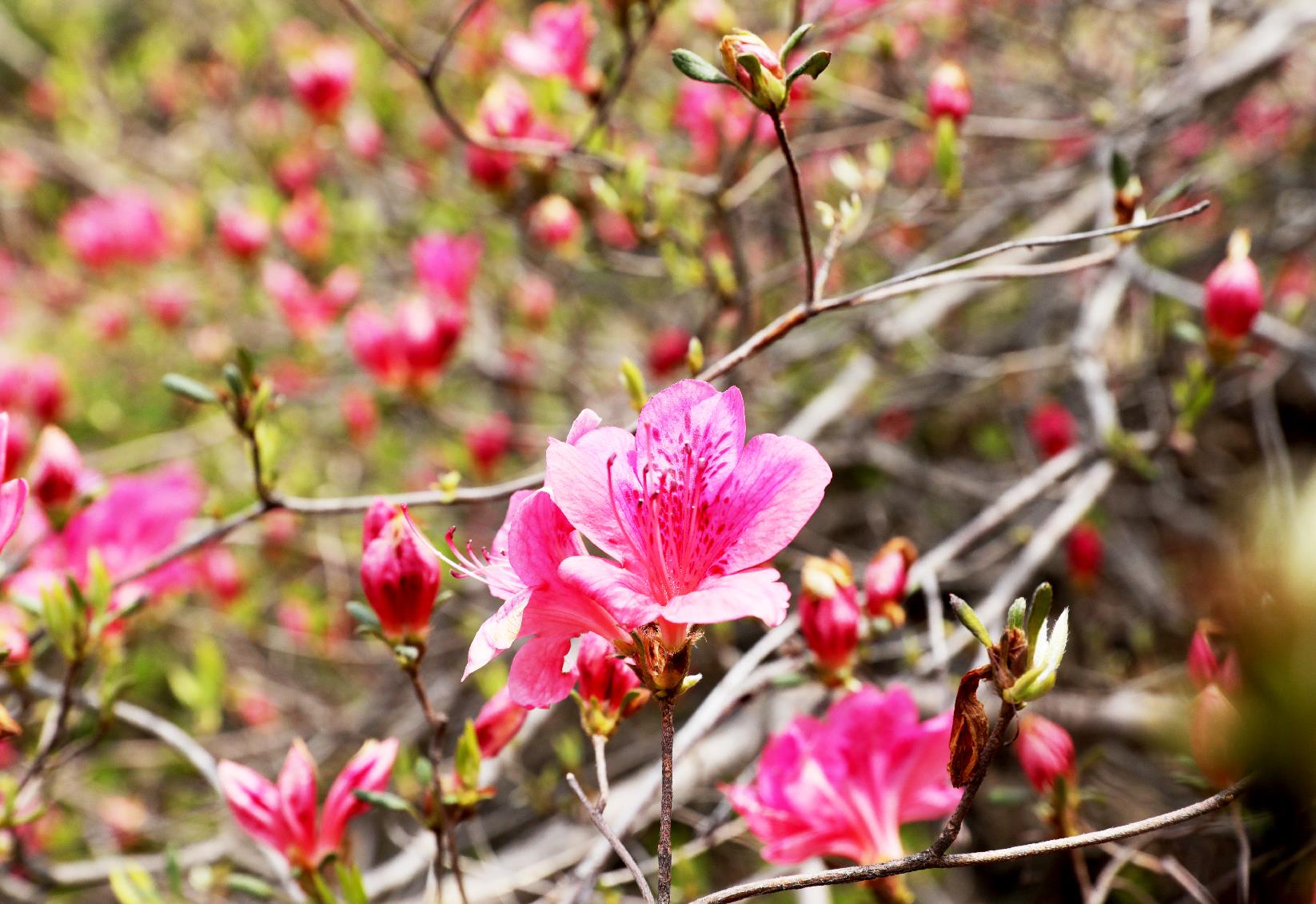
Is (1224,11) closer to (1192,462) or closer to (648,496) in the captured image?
(1192,462)

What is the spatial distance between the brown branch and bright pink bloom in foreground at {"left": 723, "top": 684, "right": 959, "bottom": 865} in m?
0.32

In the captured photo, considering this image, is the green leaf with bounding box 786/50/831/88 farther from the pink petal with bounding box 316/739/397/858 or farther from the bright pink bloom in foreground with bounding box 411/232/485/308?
the bright pink bloom in foreground with bounding box 411/232/485/308

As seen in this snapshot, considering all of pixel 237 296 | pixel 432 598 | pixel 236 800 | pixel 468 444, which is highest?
pixel 432 598

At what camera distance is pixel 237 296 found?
395cm

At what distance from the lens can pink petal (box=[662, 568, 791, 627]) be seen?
0.73 metres

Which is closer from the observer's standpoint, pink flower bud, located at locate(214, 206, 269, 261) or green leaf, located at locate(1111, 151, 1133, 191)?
green leaf, located at locate(1111, 151, 1133, 191)

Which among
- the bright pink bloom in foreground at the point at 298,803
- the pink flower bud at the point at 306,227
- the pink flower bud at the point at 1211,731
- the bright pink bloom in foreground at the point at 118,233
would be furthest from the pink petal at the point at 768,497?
the bright pink bloom in foreground at the point at 118,233

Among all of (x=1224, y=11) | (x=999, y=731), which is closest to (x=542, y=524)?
(x=999, y=731)

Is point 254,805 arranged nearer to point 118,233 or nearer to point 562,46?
point 562,46

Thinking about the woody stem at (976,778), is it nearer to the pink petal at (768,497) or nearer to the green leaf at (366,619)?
the pink petal at (768,497)

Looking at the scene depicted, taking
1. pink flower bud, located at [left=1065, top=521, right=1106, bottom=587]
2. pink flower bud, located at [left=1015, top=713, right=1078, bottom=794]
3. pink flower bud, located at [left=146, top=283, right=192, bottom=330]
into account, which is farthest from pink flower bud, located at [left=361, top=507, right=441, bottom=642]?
pink flower bud, located at [left=146, top=283, right=192, bottom=330]

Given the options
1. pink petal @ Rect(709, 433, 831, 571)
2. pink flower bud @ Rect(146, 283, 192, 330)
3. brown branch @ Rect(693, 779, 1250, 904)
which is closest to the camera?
brown branch @ Rect(693, 779, 1250, 904)

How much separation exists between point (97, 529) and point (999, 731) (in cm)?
183

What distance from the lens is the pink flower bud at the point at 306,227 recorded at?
3111mm
